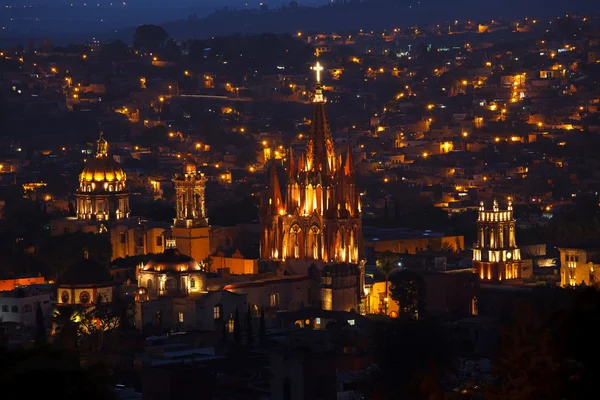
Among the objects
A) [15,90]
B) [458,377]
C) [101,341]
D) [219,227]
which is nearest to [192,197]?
[219,227]

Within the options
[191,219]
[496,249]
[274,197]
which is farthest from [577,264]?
[191,219]

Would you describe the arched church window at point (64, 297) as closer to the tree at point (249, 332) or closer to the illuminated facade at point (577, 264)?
the tree at point (249, 332)

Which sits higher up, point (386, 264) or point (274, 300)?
point (386, 264)

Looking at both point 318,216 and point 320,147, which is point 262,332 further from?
point 320,147

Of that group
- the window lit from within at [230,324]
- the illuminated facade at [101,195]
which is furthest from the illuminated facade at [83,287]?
the illuminated facade at [101,195]

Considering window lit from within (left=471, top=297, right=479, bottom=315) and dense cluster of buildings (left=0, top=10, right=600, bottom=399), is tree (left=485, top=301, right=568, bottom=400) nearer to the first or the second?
dense cluster of buildings (left=0, top=10, right=600, bottom=399)

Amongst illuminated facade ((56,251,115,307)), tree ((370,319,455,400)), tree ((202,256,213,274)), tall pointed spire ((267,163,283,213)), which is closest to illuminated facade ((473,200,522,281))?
tall pointed spire ((267,163,283,213))
